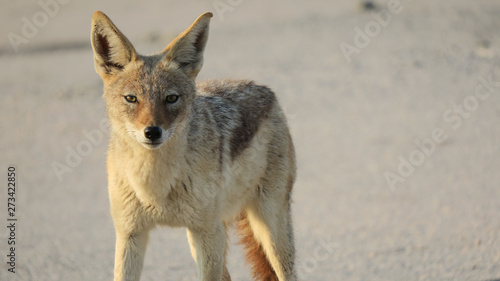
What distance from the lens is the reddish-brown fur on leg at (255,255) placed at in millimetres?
6641

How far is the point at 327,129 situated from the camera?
45.0 ft

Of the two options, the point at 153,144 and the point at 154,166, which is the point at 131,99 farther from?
the point at 154,166

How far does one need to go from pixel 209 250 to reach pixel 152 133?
3.77 ft

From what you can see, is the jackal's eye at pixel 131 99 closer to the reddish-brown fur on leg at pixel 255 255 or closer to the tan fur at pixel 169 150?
the tan fur at pixel 169 150

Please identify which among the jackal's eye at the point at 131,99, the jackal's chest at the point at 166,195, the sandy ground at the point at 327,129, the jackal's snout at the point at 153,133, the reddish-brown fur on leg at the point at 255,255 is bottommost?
the sandy ground at the point at 327,129

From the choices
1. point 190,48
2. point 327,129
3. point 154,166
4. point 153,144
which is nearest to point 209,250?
point 154,166

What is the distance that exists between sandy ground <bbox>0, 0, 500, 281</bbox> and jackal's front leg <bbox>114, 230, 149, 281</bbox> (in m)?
2.46

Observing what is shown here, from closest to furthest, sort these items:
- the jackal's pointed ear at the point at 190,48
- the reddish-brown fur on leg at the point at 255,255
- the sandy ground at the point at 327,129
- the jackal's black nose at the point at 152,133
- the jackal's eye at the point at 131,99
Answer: the jackal's black nose at the point at 152,133 → the jackal's eye at the point at 131,99 → the jackal's pointed ear at the point at 190,48 → the reddish-brown fur on leg at the point at 255,255 → the sandy ground at the point at 327,129

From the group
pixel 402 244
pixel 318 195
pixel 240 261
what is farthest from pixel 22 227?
pixel 402 244

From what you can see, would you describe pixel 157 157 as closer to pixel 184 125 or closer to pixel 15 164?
pixel 184 125

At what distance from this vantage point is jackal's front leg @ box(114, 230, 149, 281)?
554cm

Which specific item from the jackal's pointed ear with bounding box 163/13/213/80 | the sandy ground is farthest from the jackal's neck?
the sandy ground

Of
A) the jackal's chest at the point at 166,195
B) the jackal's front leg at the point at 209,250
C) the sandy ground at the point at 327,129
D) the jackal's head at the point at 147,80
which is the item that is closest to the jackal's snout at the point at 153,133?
the jackal's head at the point at 147,80

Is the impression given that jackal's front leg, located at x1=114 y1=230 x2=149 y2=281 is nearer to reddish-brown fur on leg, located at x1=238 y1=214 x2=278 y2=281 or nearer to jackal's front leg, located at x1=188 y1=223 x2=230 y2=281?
jackal's front leg, located at x1=188 y1=223 x2=230 y2=281
